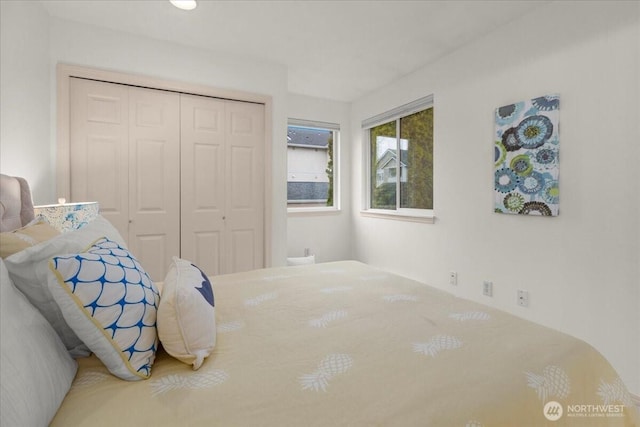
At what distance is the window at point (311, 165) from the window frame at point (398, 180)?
18.4 inches

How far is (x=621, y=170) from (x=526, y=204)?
58 centimetres

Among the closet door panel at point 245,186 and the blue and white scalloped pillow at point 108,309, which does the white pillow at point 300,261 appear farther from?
the blue and white scalloped pillow at point 108,309

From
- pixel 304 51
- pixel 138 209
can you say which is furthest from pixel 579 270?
pixel 138 209

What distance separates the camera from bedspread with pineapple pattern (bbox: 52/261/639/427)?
27.7 inches

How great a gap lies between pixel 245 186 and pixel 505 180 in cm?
238

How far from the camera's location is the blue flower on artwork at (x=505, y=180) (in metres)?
2.45

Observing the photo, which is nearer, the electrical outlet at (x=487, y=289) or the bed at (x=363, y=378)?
the bed at (x=363, y=378)

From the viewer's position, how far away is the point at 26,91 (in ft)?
6.80

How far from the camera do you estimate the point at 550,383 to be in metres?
0.87

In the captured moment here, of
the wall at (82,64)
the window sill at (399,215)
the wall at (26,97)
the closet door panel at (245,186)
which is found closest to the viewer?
the wall at (26,97)

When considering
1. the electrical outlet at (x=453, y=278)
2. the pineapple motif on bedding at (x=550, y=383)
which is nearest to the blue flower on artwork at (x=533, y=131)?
the electrical outlet at (x=453, y=278)

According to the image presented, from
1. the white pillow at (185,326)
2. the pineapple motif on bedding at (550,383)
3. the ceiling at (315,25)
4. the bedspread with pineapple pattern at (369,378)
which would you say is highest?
the ceiling at (315,25)

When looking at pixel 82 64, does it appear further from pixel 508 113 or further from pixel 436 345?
pixel 508 113

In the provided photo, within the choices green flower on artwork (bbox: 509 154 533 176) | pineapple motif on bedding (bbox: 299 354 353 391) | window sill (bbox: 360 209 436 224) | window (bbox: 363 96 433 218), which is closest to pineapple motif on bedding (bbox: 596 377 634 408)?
pineapple motif on bedding (bbox: 299 354 353 391)
